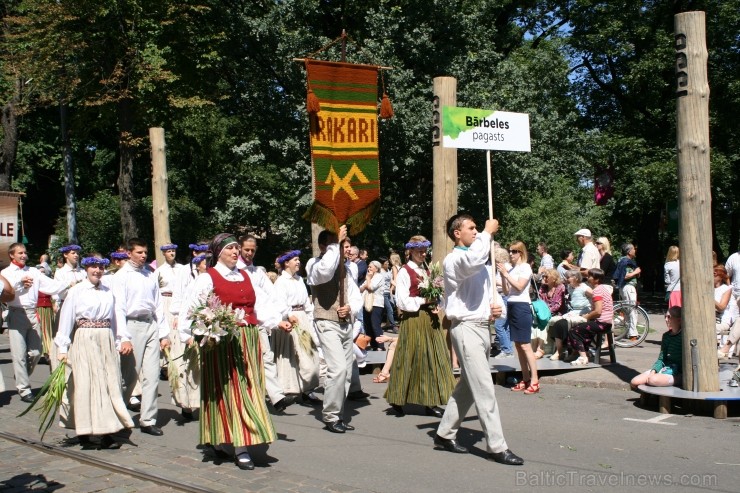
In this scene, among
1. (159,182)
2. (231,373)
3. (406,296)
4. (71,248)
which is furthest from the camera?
(159,182)

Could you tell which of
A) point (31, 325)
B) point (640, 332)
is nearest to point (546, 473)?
point (31, 325)

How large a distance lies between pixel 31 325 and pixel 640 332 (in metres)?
10.2

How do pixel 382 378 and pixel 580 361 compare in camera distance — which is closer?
pixel 382 378

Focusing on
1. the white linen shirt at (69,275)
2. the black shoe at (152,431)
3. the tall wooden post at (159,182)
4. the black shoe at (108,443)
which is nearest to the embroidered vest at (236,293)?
the black shoe at (108,443)

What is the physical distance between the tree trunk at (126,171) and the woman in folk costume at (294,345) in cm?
1300

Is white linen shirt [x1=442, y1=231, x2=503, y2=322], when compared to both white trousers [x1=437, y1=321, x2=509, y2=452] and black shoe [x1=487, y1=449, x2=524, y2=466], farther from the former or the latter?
black shoe [x1=487, y1=449, x2=524, y2=466]

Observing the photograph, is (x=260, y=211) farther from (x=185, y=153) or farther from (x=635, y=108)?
(x=635, y=108)

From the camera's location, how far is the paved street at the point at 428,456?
6.23 meters

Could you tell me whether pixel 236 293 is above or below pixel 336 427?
above

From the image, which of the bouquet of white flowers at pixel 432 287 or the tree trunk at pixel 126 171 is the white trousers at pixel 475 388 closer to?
the bouquet of white flowers at pixel 432 287

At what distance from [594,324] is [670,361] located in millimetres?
2459

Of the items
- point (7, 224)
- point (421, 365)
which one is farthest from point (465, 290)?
point (7, 224)

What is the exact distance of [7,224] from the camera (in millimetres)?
14539

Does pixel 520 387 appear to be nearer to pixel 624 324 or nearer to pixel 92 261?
pixel 624 324
